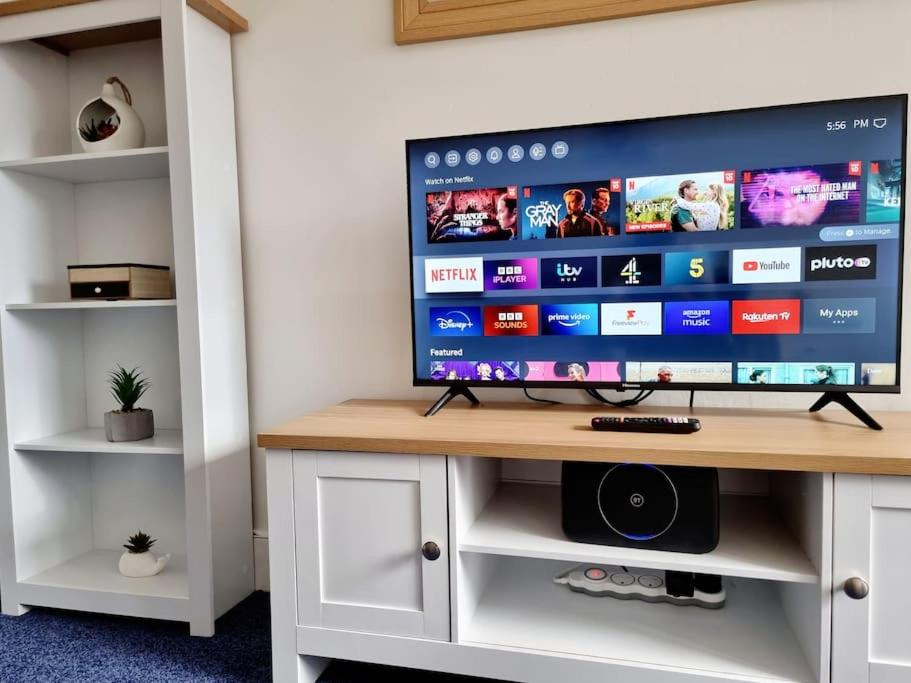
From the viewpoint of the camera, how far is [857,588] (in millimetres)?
1220

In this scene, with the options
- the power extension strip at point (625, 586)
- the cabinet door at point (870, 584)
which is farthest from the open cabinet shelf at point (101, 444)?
the cabinet door at point (870, 584)

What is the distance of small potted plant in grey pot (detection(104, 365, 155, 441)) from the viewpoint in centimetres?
197

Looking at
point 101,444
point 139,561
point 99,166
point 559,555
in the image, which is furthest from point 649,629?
point 99,166

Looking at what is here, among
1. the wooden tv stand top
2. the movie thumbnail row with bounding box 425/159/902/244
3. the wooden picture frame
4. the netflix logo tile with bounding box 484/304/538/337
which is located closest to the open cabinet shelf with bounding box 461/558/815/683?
the wooden tv stand top

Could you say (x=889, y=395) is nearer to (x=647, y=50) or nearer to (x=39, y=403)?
(x=647, y=50)

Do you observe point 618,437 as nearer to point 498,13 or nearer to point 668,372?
point 668,372

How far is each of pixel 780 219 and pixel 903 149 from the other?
0.27 metres

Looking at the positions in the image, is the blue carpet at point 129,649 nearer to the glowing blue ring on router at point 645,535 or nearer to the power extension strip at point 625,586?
the power extension strip at point 625,586

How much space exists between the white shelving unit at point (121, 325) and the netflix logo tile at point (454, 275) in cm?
66

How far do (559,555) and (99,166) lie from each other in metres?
1.74

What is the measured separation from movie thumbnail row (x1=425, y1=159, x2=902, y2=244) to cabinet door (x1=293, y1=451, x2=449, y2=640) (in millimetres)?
610

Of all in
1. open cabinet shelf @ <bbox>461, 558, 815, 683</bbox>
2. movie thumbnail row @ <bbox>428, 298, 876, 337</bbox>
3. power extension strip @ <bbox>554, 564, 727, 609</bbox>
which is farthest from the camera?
power extension strip @ <bbox>554, 564, 727, 609</bbox>

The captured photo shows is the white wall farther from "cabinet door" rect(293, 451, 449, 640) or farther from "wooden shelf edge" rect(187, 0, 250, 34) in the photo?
"cabinet door" rect(293, 451, 449, 640)

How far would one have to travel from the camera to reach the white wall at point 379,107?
5.53 ft
